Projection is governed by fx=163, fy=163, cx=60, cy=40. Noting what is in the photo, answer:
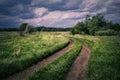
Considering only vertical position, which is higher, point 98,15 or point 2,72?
point 98,15

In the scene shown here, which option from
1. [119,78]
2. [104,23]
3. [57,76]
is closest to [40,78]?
[57,76]

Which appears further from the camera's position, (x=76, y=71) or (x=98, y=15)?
(x=98, y=15)

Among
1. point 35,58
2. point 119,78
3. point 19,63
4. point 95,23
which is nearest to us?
point 119,78

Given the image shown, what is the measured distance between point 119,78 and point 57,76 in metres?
5.01

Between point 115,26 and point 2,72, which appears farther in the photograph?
point 115,26

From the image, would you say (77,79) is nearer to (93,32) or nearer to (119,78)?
(119,78)

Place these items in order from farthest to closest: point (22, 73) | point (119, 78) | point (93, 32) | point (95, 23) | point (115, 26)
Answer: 1. point (115, 26)
2. point (95, 23)
3. point (93, 32)
4. point (22, 73)
5. point (119, 78)

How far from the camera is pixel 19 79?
13.5 m

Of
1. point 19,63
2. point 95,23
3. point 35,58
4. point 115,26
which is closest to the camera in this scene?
point 19,63

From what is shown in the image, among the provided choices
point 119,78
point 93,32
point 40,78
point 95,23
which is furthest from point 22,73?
point 95,23

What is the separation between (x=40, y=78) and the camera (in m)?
13.1

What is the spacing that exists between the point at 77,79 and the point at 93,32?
265 ft

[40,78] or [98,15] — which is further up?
[98,15]

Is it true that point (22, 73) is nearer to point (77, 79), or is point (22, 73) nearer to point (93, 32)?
point (77, 79)
